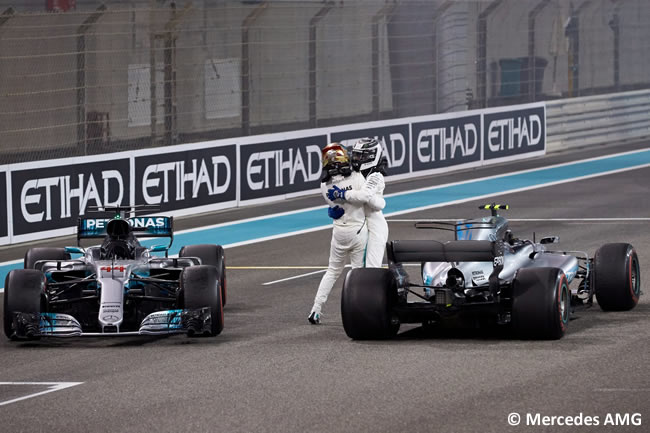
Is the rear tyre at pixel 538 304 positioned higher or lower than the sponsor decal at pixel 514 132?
lower

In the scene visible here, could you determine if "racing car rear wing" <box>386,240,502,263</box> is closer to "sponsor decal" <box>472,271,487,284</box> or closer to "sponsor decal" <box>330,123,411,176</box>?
"sponsor decal" <box>472,271,487,284</box>

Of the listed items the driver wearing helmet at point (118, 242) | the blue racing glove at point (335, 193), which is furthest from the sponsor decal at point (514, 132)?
the driver wearing helmet at point (118, 242)

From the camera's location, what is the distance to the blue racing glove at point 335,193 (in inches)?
A: 523

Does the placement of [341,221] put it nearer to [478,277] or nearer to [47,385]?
[478,277]

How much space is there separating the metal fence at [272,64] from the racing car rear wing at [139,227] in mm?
7331

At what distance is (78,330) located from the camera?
487 inches

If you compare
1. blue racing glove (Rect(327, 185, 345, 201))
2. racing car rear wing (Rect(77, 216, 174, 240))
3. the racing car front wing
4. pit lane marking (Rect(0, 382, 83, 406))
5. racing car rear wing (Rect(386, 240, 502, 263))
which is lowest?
pit lane marking (Rect(0, 382, 83, 406))

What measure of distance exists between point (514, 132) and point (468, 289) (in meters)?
20.7

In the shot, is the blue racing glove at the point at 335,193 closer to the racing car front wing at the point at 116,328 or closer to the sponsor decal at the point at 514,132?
the racing car front wing at the point at 116,328

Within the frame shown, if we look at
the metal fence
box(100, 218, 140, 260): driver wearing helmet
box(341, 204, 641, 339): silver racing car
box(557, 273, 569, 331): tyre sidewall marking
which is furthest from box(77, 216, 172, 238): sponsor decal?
the metal fence

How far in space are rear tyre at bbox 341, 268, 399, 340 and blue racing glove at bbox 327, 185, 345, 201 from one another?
119 cm

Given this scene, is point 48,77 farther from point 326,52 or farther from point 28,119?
point 326,52

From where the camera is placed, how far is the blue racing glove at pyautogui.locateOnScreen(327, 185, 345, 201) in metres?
13.3

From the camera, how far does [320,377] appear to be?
10.8 m
